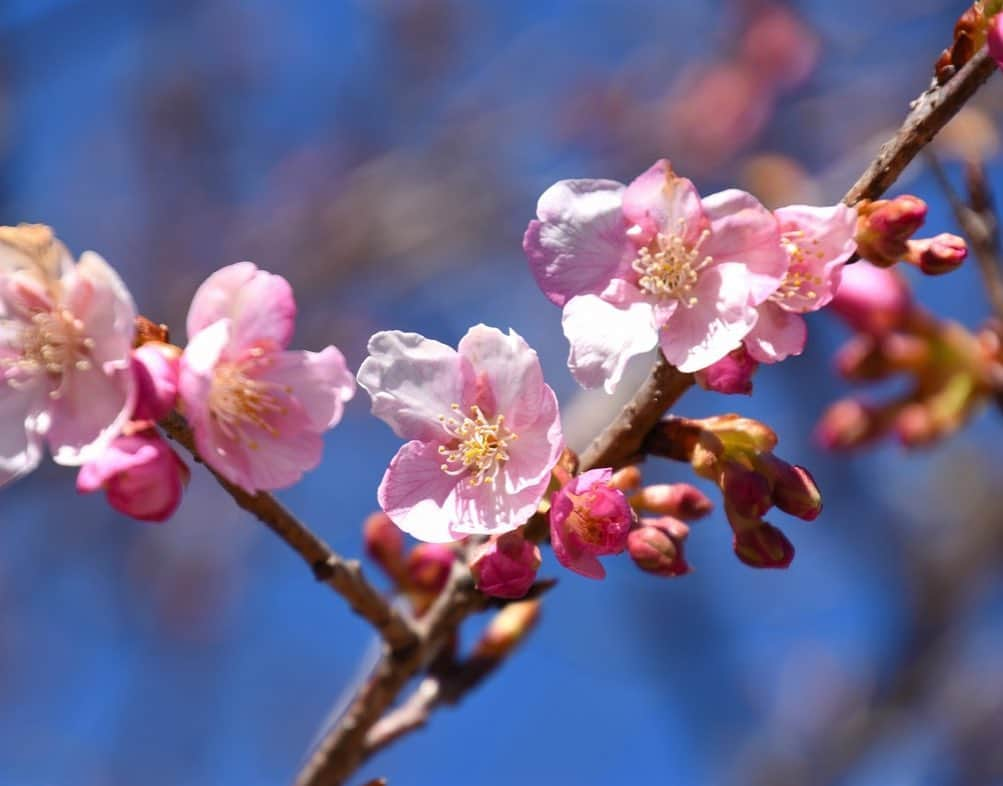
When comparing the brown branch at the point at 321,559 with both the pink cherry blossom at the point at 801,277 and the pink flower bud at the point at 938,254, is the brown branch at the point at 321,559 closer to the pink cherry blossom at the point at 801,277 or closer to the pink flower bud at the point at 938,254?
the pink cherry blossom at the point at 801,277

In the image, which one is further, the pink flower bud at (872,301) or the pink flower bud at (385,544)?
the pink flower bud at (872,301)

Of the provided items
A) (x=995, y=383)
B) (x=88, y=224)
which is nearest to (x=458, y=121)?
(x=88, y=224)

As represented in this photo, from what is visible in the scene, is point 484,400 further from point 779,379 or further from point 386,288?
point 386,288

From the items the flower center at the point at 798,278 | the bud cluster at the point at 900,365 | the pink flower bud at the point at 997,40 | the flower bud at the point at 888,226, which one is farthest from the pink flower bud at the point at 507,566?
the bud cluster at the point at 900,365

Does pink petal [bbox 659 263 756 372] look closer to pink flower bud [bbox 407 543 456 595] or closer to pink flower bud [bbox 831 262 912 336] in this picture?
pink flower bud [bbox 407 543 456 595]

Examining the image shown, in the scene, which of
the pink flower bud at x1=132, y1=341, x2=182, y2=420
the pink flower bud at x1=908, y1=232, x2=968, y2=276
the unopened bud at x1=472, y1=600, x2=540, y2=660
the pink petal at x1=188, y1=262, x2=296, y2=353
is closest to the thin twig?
the pink flower bud at x1=908, y1=232, x2=968, y2=276
